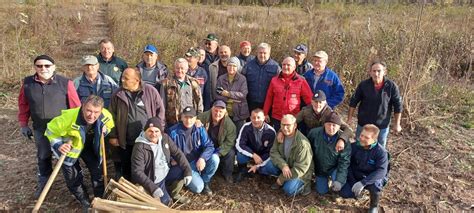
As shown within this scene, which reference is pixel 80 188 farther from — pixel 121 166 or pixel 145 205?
pixel 145 205

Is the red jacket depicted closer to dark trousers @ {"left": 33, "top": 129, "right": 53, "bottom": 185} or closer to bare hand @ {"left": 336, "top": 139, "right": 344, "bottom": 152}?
bare hand @ {"left": 336, "top": 139, "right": 344, "bottom": 152}

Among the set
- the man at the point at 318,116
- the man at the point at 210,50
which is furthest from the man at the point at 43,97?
the man at the point at 318,116

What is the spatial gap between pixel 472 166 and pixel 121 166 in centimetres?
445

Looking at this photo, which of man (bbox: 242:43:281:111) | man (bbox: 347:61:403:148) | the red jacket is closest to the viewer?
man (bbox: 347:61:403:148)

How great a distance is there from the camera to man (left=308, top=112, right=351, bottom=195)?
151 inches

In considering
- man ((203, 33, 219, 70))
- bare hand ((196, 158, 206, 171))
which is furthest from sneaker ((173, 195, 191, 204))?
man ((203, 33, 219, 70))

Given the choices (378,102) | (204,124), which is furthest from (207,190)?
(378,102)

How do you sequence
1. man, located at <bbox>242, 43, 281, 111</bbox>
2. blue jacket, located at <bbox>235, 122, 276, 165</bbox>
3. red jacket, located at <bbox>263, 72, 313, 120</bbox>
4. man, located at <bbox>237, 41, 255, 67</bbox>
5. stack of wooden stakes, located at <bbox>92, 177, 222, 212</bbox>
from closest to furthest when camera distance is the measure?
1. stack of wooden stakes, located at <bbox>92, 177, 222, 212</bbox>
2. blue jacket, located at <bbox>235, 122, 276, 165</bbox>
3. red jacket, located at <bbox>263, 72, 313, 120</bbox>
4. man, located at <bbox>242, 43, 281, 111</bbox>
5. man, located at <bbox>237, 41, 255, 67</bbox>

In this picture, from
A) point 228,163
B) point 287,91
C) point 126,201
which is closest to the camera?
point 126,201

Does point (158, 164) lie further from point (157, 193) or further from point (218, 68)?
point (218, 68)

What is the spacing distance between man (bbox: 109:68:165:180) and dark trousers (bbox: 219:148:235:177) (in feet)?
2.94

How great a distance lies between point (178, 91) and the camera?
423 centimetres

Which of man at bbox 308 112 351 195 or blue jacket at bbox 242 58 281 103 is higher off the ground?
blue jacket at bbox 242 58 281 103

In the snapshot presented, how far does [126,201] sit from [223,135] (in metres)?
1.41
